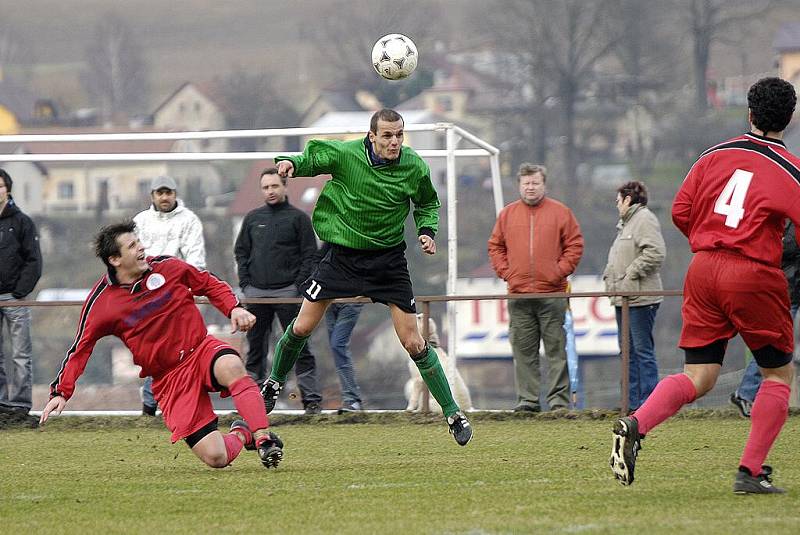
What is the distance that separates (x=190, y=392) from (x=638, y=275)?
5.28 metres

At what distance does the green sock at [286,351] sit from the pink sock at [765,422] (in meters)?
3.07

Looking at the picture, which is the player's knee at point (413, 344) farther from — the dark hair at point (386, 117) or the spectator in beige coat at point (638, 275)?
the spectator in beige coat at point (638, 275)

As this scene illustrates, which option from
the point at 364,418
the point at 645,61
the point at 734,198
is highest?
the point at 645,61

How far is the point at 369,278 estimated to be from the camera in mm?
7758

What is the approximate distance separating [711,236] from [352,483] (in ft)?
7.36

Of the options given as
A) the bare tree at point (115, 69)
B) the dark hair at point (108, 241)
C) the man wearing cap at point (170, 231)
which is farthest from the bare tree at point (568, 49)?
the dark hair at point (108, 241)

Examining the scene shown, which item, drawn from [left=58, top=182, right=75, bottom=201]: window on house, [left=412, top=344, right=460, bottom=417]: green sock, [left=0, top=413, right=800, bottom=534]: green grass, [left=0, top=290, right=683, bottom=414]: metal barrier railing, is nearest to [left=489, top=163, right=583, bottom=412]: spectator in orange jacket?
[left=0, top=290, right=683, bottom=414]: metal barrier railing

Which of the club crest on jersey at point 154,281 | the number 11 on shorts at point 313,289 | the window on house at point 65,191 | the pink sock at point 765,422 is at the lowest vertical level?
the pink sock at point 765,422

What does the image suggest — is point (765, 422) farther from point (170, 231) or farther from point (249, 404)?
point (170, 231)

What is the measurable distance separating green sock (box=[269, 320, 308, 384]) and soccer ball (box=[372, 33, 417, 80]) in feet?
7.15

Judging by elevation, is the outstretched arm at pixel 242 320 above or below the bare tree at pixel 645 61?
below

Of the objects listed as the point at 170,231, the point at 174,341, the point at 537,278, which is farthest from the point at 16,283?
the point at 174,341

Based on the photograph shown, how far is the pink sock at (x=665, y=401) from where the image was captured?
5992 mm

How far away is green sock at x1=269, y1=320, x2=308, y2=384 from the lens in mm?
8070
